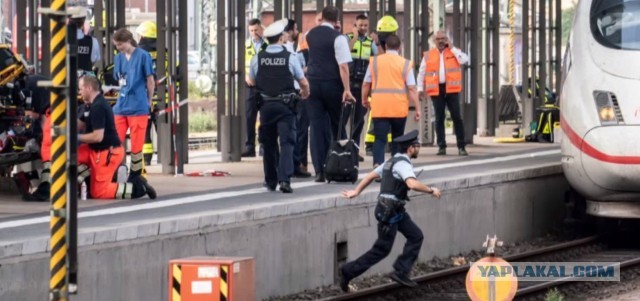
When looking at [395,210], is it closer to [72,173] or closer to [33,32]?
[72,173]

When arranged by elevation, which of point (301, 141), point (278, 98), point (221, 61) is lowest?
point (301, 141)

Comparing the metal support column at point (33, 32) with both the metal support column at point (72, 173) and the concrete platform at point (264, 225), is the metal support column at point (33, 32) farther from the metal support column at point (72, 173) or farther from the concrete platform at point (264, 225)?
the metal support column at point (72, 173)

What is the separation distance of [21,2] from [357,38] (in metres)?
4.71

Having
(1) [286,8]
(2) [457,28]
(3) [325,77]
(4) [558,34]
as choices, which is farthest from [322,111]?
(4) [558,34]

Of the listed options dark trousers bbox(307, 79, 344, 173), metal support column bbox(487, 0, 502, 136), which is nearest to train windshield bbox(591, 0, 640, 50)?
dark trousers bbox(307, 79, 344, 173)

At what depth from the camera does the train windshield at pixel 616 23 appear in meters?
19.1

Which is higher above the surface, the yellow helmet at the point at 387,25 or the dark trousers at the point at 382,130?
the yellow helmet at the point at 387,25

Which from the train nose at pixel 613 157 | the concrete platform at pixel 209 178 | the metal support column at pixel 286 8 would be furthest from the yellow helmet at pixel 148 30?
the train nose at pixel 613 157

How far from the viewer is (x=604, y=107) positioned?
1855cm

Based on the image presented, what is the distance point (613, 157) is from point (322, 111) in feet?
11.0

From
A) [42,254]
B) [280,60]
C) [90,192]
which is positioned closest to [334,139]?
[280,60]

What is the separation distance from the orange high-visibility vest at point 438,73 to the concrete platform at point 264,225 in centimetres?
190

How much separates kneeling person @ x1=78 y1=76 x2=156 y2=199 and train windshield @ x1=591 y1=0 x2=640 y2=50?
554 centimetres

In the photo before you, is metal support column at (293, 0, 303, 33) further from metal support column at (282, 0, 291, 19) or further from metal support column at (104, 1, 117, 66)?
metal support column at (104, 1, 117, 66)
